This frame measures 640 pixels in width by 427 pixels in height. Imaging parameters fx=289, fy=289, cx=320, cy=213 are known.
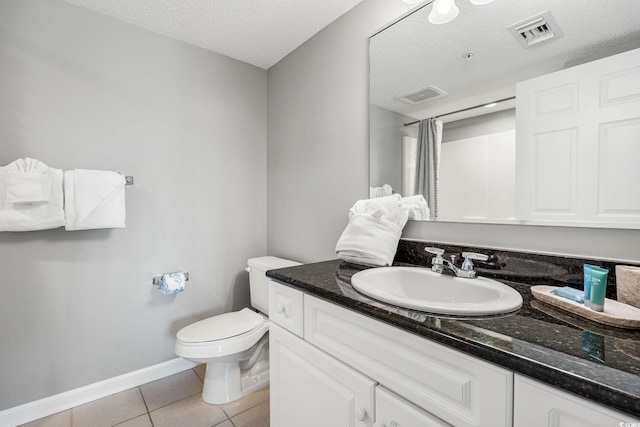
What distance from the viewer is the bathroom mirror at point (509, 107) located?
2.85 feet

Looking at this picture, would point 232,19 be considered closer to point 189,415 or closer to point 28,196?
point 28,196

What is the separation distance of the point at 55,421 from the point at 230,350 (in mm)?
980

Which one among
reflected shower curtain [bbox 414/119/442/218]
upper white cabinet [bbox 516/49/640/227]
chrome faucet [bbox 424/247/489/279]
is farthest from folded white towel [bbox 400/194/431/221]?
upper white cabinet [bbox 516/49/640/227]

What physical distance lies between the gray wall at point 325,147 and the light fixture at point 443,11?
0.22 m

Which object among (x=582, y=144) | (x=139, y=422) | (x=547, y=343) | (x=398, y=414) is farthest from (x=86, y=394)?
(x=582, y=144)

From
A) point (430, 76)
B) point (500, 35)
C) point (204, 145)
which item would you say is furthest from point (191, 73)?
point (500, 35)

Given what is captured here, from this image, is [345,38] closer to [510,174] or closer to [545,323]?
[510,174]

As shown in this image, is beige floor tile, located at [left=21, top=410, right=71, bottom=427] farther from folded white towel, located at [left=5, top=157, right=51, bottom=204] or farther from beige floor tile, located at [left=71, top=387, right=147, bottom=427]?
folded white towel, located at [left=5, top=157, right=51, bottom=204]

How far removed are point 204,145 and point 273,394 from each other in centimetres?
164

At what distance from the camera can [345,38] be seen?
1709 mm

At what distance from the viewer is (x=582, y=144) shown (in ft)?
2.98

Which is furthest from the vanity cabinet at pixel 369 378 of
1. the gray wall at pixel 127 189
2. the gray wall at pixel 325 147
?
the gray wall at pixel 127 189

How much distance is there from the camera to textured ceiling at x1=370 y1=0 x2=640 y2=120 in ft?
2.97

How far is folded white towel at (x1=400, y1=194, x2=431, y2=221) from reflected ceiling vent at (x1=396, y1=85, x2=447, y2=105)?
1.48ft
